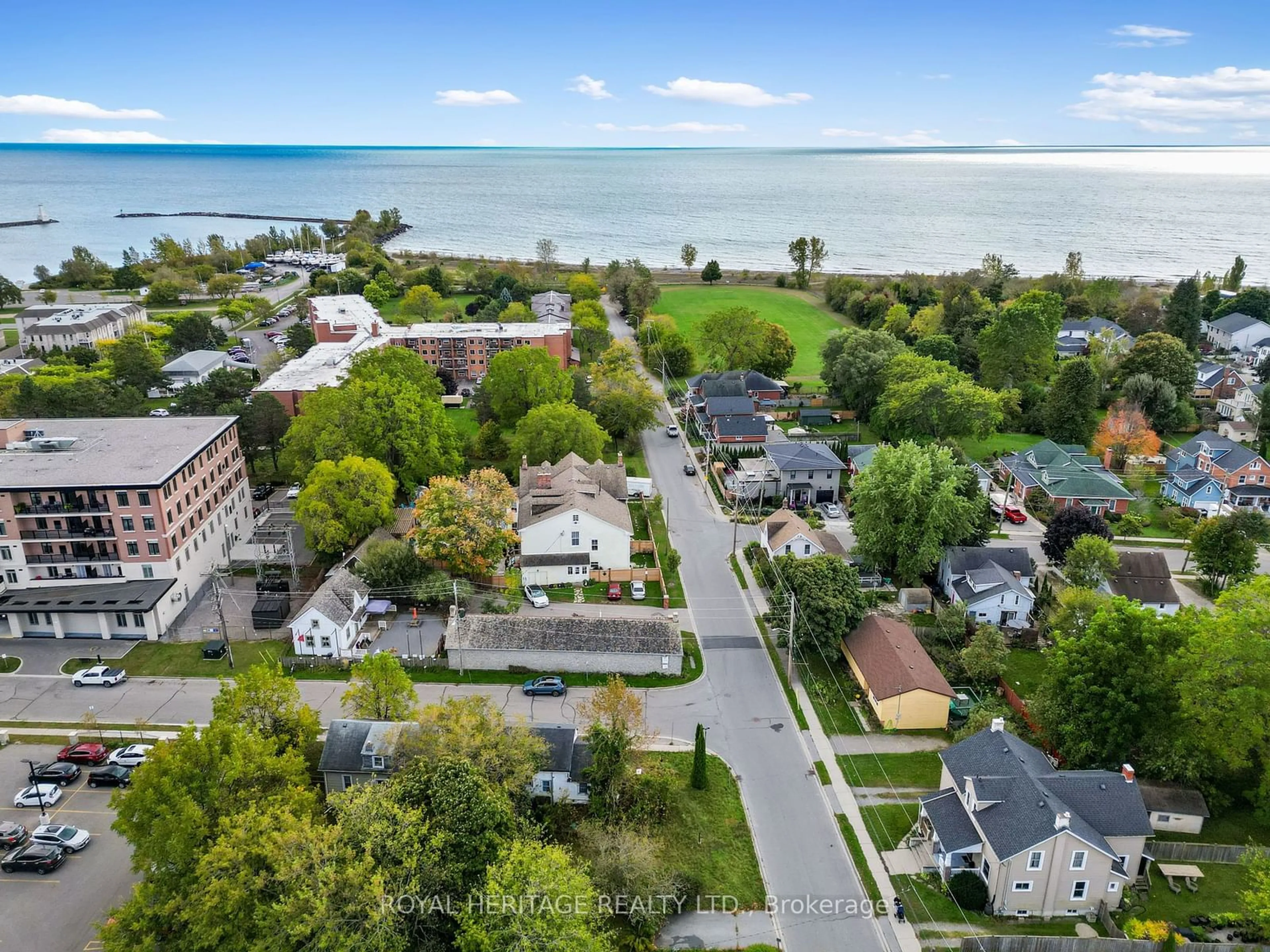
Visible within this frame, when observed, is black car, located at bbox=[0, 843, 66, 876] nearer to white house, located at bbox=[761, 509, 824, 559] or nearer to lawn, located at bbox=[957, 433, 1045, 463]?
white house, located at bbox=[761, 509, 824, 559]

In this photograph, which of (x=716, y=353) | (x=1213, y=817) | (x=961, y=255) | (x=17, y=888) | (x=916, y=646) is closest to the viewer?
(x=17, y=888)

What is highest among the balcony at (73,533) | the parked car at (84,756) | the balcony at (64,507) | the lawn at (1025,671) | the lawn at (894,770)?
the balcony at (64,507)

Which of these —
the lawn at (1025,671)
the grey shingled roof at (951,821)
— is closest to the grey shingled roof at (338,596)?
the grey shingled roof at (951,821)

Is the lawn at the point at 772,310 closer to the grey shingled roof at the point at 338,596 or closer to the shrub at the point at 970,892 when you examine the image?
the grey shingled roof at the point at 338,596

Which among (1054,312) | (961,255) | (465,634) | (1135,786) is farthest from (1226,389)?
(961,255)

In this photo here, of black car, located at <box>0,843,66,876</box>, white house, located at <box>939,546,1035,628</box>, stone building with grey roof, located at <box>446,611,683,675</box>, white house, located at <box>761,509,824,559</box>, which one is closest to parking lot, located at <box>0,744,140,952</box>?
black car, located at <box>0,843,66,876</box>

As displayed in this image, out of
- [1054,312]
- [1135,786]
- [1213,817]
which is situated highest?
[1054,312]

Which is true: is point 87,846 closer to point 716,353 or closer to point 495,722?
point 495,722
